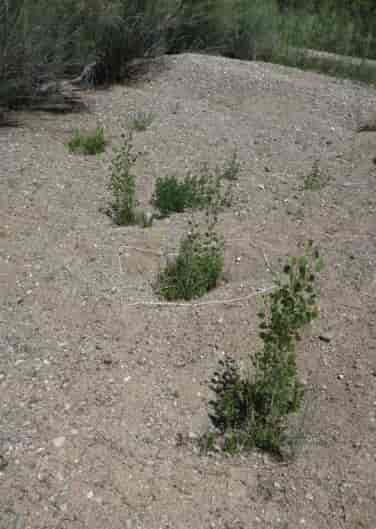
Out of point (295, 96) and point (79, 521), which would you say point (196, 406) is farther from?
point (295, 96)

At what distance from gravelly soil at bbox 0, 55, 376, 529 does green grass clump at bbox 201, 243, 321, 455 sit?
77 mm

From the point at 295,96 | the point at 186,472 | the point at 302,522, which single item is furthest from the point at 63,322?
the point at 295,96

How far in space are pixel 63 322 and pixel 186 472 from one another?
1338 mm

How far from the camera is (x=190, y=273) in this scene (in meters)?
4.07

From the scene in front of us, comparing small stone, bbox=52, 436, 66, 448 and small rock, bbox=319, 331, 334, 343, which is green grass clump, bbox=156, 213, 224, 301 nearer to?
small rock, bbox=319, 331, 334, 343

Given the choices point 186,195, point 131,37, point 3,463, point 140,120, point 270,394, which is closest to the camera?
point 3,463

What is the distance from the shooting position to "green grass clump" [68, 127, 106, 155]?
6297mm

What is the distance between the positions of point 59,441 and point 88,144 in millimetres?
3885

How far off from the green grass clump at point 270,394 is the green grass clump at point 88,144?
3.65 meters

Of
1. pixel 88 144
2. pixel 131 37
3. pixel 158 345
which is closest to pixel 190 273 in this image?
pixel 158 345

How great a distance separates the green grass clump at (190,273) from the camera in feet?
13.3

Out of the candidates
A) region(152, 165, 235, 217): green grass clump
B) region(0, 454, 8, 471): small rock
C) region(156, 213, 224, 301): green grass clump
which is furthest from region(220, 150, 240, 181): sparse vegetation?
region(0, 454, 8, 471): small rock

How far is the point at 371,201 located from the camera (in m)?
5.48

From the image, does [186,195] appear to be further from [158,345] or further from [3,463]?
[3,463]
